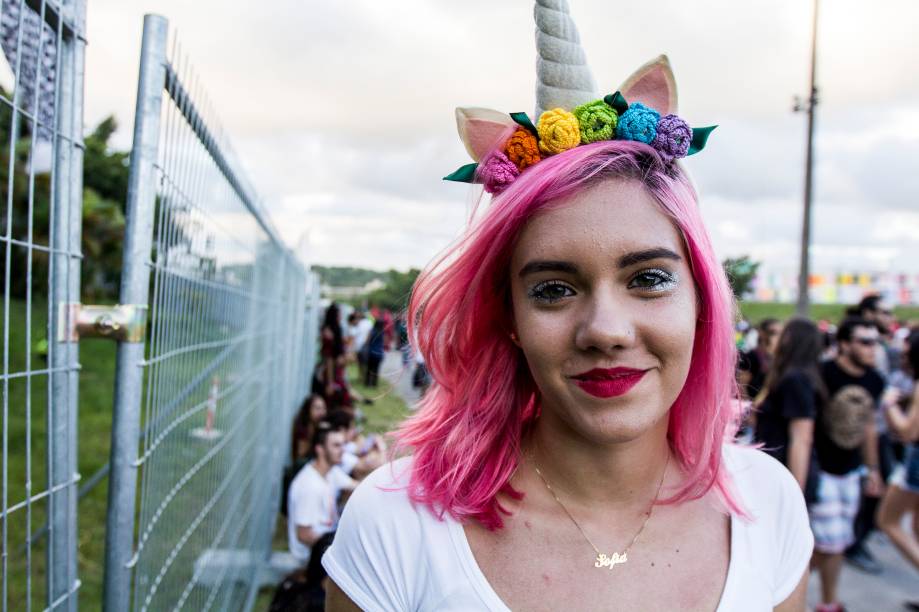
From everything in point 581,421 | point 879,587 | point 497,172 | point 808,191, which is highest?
point 808,191

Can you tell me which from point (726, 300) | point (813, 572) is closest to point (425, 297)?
point (726, 300)

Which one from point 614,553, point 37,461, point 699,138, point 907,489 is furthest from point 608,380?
point 37,461

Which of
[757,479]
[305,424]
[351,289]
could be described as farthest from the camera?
[351,289]

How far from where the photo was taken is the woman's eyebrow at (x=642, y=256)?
4.63ft

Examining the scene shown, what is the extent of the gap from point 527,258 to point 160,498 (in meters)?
1.13

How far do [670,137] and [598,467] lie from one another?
689mm

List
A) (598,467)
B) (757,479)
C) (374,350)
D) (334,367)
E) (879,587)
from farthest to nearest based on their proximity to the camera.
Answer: (374,350) < (334,367) < (879,587) < (757,479) < (598,467)

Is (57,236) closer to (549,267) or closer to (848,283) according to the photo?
(549,267)

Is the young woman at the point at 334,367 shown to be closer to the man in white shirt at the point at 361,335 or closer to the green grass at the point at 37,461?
the green grass at the point at 37,461

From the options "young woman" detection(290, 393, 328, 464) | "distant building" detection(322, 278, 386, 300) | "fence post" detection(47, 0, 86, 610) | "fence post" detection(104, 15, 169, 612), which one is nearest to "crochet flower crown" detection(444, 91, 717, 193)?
"fence post" detection(104, 15, 169, 612)

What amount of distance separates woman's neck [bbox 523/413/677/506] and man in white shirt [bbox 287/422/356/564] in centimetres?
309

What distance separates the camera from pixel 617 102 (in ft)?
5.02

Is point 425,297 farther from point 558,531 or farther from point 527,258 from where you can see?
point 558,531

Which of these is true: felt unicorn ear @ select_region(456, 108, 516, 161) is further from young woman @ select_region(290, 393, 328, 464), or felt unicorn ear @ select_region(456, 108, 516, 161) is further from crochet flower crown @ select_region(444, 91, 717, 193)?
young woman @ select_region(290, 393, 328, 464)
